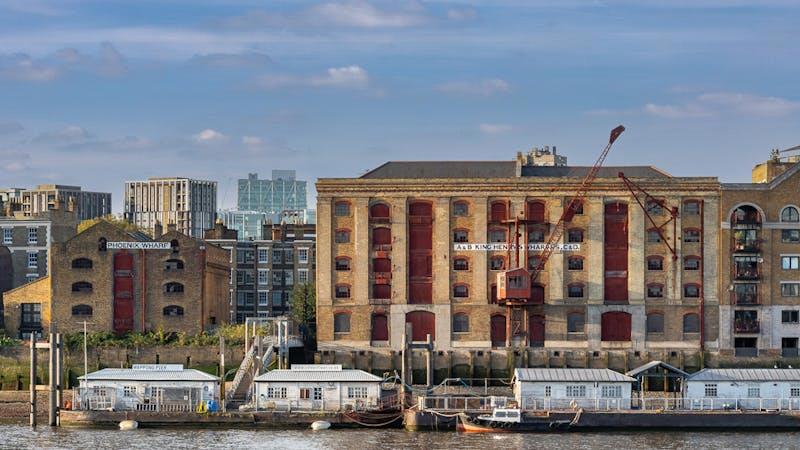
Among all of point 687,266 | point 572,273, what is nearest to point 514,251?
point 572,273

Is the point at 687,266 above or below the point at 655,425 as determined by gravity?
above

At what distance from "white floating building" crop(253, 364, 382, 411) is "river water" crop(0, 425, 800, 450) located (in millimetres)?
4653

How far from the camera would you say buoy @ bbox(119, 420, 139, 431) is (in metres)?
122

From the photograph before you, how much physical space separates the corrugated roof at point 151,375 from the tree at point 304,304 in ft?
99.4

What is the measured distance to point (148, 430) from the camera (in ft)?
399

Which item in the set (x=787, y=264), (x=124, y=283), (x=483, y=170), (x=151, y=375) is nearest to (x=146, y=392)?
(x=151, y=375)

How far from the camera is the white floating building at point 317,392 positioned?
126 metres

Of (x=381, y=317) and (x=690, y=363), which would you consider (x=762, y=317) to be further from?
(x=381, y=317)

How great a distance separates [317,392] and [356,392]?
273 centimetres

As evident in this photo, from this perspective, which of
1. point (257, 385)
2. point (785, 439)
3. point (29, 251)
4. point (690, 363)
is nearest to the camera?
point (785, 439)

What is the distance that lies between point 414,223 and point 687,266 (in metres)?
22.4

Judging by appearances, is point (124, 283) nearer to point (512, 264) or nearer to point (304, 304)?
point (304, 304)

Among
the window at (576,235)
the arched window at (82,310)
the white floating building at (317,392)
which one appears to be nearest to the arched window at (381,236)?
the window at (576,235)

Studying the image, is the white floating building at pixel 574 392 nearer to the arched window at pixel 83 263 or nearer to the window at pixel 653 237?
the window at pixel 653 237
